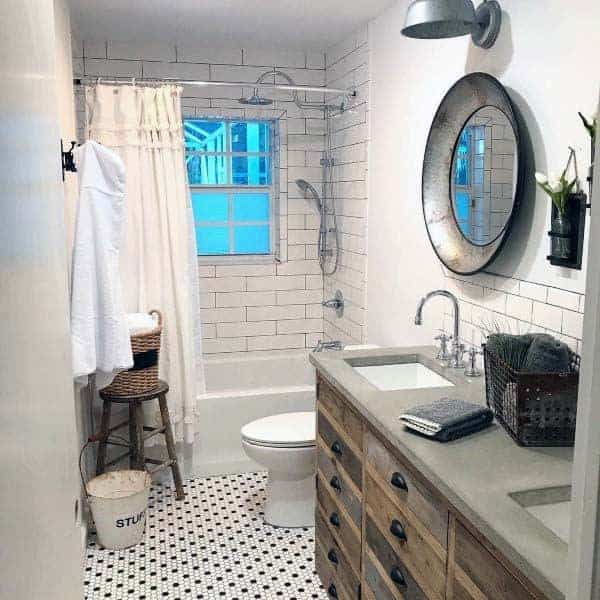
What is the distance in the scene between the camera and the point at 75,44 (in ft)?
13.2

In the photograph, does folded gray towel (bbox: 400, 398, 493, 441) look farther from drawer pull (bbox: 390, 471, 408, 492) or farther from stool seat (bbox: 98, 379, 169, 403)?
stool seat (bbox: 98, 379, 169, 403)

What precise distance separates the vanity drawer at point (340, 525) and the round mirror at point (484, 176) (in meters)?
1.13

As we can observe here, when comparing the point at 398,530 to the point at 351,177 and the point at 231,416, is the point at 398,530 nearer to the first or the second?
the point at 231,416

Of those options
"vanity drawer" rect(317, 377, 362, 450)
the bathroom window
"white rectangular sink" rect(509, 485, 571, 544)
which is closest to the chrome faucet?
"vanity drawer" rect(317, 377, 362, 450)

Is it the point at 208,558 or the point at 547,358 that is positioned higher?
the point at 547,358

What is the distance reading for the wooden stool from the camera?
328 cm

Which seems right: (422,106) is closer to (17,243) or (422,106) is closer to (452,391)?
(452,391)

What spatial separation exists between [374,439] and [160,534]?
161 cm

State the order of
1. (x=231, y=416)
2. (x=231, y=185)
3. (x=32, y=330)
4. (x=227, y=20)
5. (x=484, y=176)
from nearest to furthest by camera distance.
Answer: (x=32, y=330) < (x=484, y=176) < (x=227, y=20) < (x=231, y=416) < (x=231, y=185)

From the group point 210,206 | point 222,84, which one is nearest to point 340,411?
point 222,84

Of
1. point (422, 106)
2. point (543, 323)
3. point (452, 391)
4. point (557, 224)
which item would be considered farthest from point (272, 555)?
point (422, 106)

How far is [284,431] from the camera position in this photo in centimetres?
318

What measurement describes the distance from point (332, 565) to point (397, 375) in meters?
0.79

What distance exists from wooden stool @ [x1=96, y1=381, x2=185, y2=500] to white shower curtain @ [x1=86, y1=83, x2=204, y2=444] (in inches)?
7.5
